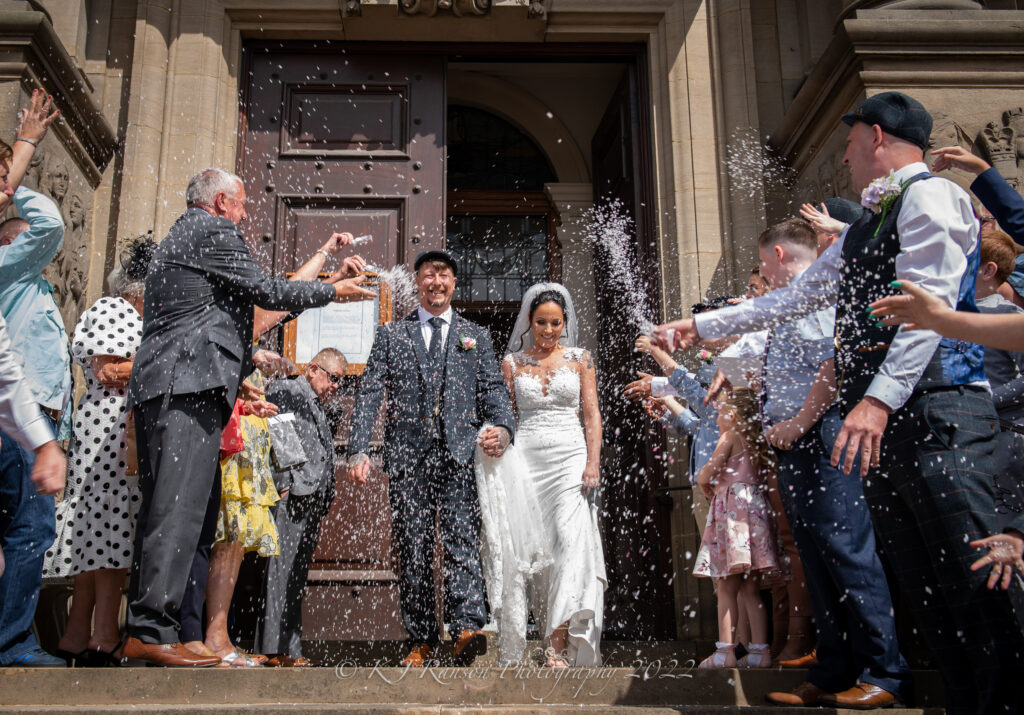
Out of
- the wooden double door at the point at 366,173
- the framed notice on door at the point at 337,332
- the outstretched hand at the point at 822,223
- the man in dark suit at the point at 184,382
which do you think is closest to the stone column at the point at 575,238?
the wooden double door at the point at 366,173

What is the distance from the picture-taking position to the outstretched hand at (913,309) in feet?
8.96

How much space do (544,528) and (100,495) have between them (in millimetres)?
2384

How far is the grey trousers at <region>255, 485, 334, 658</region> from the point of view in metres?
5.54

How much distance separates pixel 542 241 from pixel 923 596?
29.9 feet

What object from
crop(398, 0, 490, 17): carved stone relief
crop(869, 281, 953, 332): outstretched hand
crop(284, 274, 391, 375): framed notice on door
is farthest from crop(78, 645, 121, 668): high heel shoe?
crop(398, 0, 490, 17): carved stone relief

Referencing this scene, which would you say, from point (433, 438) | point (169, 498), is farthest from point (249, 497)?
point (169, 498)

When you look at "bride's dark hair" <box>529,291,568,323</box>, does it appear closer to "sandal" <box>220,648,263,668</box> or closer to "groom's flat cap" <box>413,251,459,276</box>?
"groom's flat cap" <box>413,251,459,276</box>

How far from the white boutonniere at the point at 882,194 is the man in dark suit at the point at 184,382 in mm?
2378

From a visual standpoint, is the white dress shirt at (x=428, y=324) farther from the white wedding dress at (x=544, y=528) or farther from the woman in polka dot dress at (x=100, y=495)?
the woman in polka dot dress at (x=100, y=495)

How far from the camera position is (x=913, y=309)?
2762mm

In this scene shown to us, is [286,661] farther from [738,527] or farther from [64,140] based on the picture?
[64,140]

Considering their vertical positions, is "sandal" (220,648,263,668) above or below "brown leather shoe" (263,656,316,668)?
above

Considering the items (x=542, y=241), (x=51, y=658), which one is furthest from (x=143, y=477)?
(x=542, y=241)

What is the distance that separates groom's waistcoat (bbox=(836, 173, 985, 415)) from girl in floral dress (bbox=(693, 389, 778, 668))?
1.56 m
